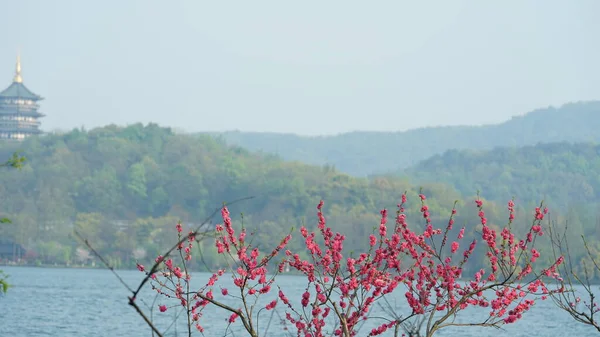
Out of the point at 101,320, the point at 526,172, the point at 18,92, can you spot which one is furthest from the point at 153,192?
the point at 101,320

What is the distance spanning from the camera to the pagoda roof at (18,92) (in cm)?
15312

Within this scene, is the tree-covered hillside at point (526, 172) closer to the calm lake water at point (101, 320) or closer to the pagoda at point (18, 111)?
the pagoda at point (18, 111)

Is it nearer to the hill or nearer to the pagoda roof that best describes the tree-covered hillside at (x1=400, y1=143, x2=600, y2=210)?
the hill

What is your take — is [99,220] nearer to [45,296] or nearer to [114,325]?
[45,296]

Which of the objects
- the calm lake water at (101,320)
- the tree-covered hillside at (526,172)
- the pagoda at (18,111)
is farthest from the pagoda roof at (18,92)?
the calm lake water at (101,320)

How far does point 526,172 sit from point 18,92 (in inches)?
2646

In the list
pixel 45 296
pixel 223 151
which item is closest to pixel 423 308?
pixel 45 296

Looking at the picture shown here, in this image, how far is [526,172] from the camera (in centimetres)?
14800

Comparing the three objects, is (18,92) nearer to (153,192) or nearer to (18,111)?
(18,111)


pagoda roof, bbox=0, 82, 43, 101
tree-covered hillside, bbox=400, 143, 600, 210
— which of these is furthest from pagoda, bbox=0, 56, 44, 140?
tree-covered hillside, bbox=400, 143, 600, 210

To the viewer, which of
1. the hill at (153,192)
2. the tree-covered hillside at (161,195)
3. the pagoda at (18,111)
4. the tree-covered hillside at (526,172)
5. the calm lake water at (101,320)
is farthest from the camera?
the pagoda at (18,111)

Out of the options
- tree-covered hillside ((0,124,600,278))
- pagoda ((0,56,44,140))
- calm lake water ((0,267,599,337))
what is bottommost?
calm lake water ((0,267,599,337))

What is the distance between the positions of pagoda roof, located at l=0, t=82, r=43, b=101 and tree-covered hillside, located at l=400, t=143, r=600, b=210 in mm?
50891

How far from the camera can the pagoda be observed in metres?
153
